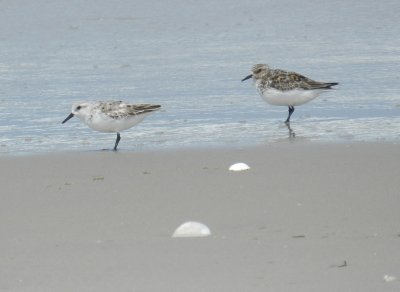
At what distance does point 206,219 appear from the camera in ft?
22.9

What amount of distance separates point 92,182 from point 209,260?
249cm

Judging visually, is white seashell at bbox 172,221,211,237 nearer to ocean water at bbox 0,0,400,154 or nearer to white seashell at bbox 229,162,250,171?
white seashell at bbox 229,162,250,171

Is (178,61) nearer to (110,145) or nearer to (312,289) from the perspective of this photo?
(110,145)

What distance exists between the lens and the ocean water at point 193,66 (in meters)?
10.7

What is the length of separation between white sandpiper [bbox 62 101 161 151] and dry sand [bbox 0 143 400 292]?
76 centimetres

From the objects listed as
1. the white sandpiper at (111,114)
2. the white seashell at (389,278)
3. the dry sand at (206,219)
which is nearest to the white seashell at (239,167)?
the dry sand at (206,219)

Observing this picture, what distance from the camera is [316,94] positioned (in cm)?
1170

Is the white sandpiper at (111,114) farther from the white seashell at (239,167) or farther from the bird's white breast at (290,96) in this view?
the white seashell at (239,167)

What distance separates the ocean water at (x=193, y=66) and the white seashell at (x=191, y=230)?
10.9 ft

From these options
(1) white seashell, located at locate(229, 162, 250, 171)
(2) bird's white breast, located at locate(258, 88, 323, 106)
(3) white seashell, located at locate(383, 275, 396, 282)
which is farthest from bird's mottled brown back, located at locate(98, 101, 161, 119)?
(3) white seashell, located at locate(383, 275, 396, 282)

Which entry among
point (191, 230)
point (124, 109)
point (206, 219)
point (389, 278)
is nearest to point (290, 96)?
point (124, 109)

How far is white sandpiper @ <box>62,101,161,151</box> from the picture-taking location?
10.4 metres

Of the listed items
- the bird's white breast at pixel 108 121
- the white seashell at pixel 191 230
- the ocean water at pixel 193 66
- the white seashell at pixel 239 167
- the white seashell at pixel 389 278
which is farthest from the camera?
the ocean water at pixel 193 66

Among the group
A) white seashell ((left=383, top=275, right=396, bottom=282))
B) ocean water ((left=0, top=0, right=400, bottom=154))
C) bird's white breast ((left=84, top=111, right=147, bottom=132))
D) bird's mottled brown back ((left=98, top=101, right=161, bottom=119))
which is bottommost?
ocean water ((left=0, top=0, right=400, bottom=154))
